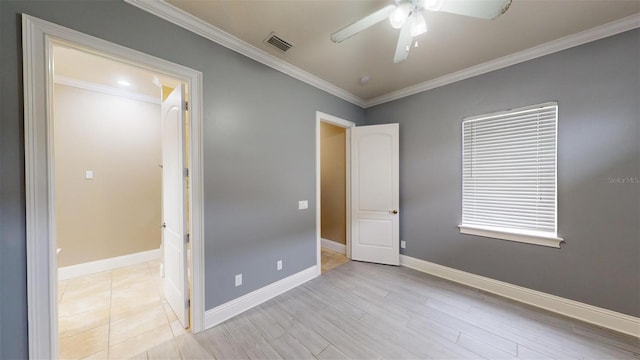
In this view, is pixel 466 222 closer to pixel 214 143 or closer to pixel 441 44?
pixel 441 44

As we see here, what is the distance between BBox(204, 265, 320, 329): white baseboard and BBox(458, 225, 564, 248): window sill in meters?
2.10

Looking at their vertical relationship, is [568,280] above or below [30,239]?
below

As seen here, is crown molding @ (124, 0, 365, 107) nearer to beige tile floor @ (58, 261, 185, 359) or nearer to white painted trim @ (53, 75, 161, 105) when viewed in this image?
white painted trim @ (53, 75, 161, 105)

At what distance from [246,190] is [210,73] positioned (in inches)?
46.0

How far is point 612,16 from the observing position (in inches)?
71.9

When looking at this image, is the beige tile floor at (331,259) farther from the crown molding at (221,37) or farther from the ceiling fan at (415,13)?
the ceiling fan at (415,13)

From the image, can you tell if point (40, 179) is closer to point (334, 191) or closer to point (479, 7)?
point (479, 7)

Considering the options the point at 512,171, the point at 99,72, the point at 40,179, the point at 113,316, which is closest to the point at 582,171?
the point at 512,171

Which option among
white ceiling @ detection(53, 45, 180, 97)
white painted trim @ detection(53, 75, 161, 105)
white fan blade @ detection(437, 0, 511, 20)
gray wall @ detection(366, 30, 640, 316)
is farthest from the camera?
white painted trim @ detection(53, 75, 161, 105)

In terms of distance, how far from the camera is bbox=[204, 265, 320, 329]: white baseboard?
1984 mm

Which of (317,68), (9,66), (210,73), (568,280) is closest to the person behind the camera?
(9,66)

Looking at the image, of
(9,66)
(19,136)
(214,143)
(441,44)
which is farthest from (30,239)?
(441,44)

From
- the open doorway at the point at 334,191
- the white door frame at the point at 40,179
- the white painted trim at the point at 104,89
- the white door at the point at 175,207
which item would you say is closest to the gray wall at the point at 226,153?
the white door frame at the point at 40,179

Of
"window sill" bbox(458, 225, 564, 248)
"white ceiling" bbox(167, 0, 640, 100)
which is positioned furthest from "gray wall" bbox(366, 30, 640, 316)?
"white ceiling" bbox(167, 0, 640, 100)
